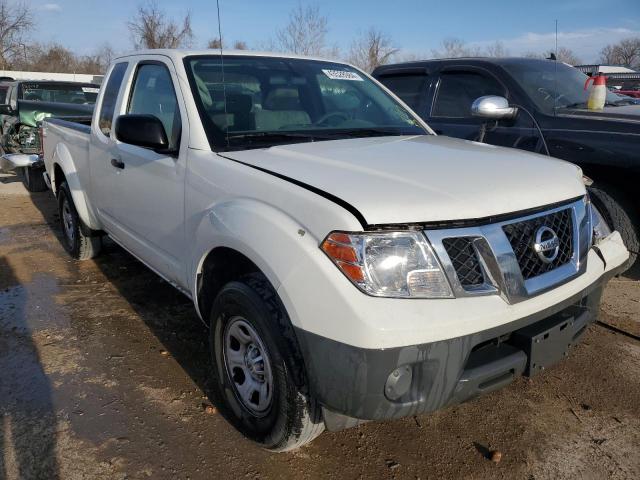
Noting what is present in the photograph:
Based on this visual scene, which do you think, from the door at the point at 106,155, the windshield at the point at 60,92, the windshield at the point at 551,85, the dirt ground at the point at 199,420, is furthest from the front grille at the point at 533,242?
the windshield at the point at 60,92

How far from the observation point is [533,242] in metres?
2.13

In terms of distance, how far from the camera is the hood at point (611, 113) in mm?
4106

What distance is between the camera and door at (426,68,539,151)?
4554mm

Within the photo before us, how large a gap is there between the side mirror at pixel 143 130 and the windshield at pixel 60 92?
9110mm

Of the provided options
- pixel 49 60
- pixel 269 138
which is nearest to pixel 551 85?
pixel 269 138

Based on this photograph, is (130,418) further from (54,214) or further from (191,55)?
(54,214)

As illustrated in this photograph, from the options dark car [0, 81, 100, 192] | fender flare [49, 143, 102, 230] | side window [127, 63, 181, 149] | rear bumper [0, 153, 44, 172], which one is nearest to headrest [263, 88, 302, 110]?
side window [127, 63, 181, 149]

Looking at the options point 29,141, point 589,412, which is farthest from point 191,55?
point 29,141

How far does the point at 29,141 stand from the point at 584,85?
909 cm

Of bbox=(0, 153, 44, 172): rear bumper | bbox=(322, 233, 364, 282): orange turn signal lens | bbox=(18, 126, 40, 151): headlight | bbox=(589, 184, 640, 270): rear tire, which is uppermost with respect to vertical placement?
bbox=(18, 126, 40, 151): headlight

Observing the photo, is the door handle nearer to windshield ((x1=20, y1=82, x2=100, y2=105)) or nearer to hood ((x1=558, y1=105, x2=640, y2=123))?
hood ((x1=558, y1=105, x2=640, y2=123))

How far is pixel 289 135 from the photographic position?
9.67 feet

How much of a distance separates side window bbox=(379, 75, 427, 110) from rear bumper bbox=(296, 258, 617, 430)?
12.3 ft

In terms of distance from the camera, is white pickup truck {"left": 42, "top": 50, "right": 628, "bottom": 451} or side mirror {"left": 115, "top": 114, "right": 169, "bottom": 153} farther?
side mirror {"left": 115, "top": 114, "right": 169, "bottom": 153}
